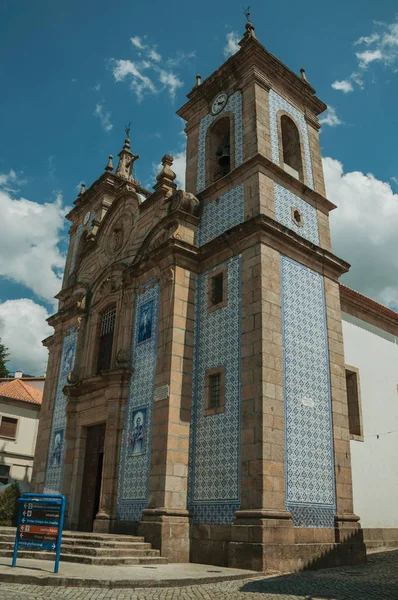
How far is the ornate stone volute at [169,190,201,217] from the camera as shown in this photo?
14297 mm

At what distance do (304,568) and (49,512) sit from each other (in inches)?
194

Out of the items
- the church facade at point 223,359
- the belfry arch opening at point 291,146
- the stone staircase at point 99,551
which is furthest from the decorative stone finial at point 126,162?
the stone staircase at point 99,551

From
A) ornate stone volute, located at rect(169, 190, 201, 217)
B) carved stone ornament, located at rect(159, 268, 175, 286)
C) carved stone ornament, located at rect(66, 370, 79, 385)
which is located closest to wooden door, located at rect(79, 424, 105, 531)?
carved stone ornament, located at rect(66, 370, 79, 385)

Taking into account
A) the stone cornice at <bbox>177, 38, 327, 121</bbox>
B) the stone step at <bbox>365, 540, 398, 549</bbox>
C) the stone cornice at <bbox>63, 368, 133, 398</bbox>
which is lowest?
the stone step at <bbox>365, 540, 398, 549</bbox>

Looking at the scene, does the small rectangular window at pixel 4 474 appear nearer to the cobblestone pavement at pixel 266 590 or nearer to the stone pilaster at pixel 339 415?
the stone pilaster at pixel 339 415

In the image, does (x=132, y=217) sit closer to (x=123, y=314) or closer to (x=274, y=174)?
(x=123, y=314)

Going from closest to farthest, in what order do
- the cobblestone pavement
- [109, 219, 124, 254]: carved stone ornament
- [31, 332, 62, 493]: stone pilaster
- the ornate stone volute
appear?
1. the cobblestone pavement
2. the ornate stone volute
3. [31, 332, 62, 493]: stone pilaster
4. [109, 219, 124, 254]: carved stone ornament

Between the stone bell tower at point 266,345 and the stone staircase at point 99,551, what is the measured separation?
3.82 ft

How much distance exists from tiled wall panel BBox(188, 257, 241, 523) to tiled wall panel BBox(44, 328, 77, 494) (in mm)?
5833

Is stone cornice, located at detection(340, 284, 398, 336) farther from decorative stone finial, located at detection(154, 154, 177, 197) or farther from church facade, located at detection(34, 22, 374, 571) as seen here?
decorative stone finial, located at detection(154, 154, 177, 197)

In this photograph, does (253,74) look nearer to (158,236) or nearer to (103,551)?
(158,236)

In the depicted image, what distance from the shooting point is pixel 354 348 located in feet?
49.3

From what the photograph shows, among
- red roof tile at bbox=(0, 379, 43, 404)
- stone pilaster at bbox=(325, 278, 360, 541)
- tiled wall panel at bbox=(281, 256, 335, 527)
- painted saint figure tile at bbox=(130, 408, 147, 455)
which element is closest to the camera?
tiled wall panel at bbox=(281, 256, 335, 527)

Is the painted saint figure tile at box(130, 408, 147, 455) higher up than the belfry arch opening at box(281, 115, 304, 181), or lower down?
lower down
